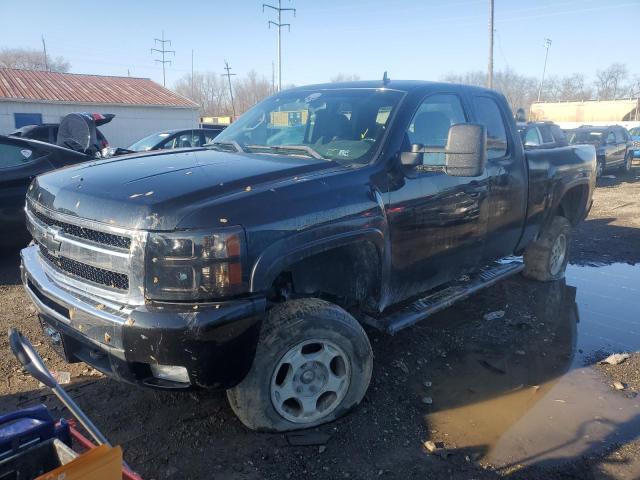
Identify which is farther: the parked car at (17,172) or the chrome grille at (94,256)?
the parked car at (17,172)

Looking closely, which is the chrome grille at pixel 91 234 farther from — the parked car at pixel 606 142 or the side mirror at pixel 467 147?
the parked car at pixel 606 142

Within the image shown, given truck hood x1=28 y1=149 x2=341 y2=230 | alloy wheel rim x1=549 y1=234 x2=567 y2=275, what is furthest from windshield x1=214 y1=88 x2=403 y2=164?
alloy wheel rim x1=549 y1=234 x2=567 y2=275

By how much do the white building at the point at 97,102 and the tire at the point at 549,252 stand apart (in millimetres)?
26949

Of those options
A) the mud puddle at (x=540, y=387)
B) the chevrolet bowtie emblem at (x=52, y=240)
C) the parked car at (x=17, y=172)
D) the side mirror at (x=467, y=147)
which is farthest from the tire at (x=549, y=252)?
the parked car at (x=17, y=172)

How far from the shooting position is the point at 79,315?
2.61 m

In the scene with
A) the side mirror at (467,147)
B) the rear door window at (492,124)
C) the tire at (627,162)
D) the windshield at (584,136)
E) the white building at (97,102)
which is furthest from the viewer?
the white building at (97,102)

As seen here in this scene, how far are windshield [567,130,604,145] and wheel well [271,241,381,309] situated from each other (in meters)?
16.6

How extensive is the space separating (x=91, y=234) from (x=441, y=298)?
254 cm

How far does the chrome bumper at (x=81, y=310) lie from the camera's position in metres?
2.46

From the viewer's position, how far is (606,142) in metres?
17.4

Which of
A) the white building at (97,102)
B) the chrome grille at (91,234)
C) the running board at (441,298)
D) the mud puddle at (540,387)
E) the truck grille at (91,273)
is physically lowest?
the mud puddle at (540,387)

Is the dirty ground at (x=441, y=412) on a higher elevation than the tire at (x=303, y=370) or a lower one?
lower

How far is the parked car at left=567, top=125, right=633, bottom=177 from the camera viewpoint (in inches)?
675

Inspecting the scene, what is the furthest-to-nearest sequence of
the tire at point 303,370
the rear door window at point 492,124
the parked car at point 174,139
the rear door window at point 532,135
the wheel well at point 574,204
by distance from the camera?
the rear door window at point 532,135 < the parked car at point 174,139 < the wheel well at point 574,204 < the rear door window at point 492,124 < the tire at point 303,370
